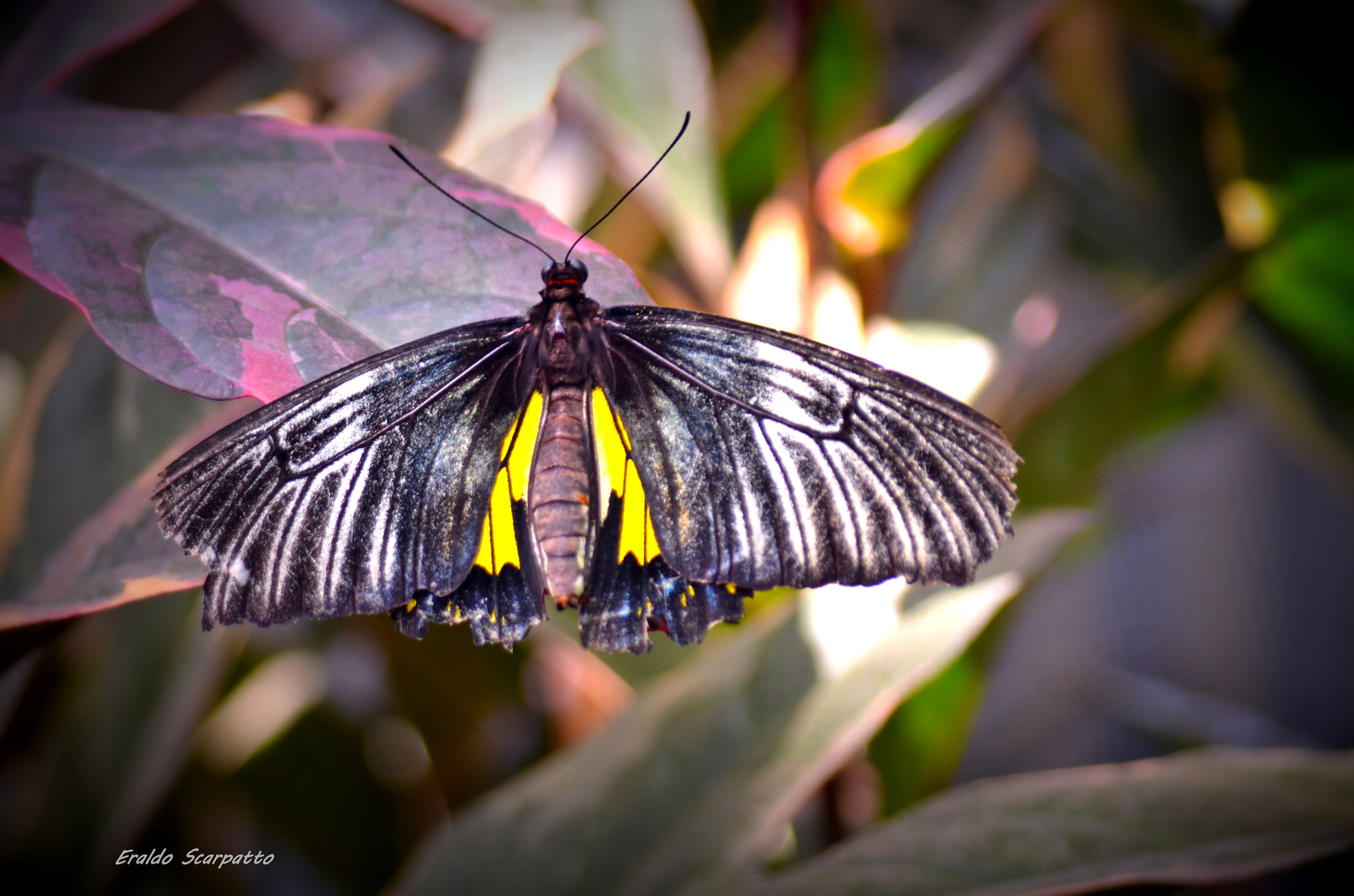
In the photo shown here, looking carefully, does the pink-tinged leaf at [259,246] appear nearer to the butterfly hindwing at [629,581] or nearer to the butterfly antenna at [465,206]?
the butterfly antenna at [465,206]

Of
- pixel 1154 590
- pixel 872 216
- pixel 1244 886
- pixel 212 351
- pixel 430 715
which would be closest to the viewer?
pixel 212 351

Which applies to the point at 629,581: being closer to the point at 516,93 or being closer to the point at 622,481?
the point at 622,481

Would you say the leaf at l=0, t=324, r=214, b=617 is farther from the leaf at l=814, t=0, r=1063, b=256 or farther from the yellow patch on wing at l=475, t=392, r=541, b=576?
the leaf at l=814, t=0, r=1063, b=256

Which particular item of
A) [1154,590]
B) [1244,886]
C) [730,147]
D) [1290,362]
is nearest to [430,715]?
[730,147]

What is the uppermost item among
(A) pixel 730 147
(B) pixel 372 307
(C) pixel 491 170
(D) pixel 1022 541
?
(A) pixel 730 147

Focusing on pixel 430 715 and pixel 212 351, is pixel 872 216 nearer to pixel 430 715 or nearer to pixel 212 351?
pixel 212 351

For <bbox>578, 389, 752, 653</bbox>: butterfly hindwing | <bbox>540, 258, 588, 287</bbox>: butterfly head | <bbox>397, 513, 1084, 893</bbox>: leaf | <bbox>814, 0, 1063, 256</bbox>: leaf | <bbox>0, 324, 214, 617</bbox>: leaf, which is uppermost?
<bbox>814, 0, 1063, 256</bbox>: leaf

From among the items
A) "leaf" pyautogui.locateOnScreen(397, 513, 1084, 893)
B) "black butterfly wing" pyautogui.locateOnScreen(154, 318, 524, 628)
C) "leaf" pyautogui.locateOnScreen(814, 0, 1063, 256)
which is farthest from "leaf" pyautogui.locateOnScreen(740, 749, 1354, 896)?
"leaf" pyautogui.locateOnScreen(814, 0, 1063, 256)

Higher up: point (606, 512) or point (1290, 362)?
point (1290, 362)
